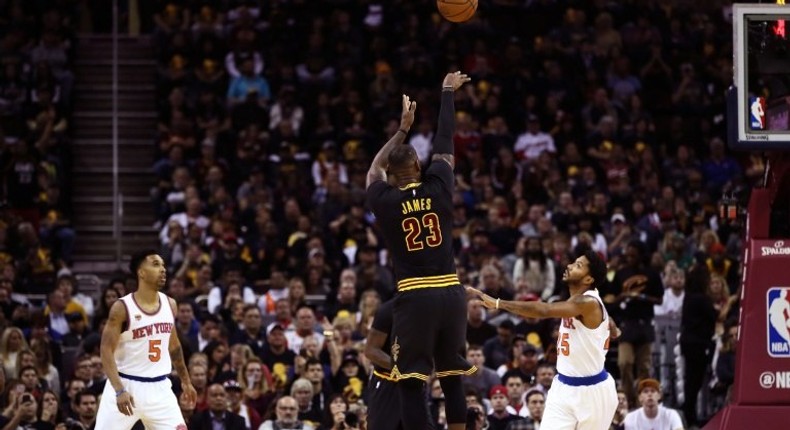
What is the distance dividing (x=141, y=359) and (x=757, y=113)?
565 centimetres

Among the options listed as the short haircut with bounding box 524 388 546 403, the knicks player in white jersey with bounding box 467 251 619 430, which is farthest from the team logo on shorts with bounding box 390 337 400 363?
the short haircut with bounding box 524 388 546 403

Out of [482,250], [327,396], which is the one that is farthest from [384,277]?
[327,396]

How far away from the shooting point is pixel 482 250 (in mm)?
21219

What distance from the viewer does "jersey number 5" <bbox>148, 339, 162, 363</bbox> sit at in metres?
12.5

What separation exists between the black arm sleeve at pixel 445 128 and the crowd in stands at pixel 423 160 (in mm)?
4488

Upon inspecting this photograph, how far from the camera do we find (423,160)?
79.9 feet

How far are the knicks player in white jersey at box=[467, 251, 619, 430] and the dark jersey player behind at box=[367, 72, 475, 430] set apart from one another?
21.2 inches

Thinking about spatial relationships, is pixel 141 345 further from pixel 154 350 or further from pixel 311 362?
pixel 311 362

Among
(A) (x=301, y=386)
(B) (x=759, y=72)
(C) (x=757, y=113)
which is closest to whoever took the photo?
(C) (x=757, y=113)

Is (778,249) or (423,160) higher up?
(423,160)

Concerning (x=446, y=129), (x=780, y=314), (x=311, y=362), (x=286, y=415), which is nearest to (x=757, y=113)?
(x=780, y=314)

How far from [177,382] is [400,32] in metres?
11.5

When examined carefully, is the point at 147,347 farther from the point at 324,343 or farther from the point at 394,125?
the point at 394,125

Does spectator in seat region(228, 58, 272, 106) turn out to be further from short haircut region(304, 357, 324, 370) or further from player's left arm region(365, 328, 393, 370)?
player's left arm region(365, 328, 393, 370)
